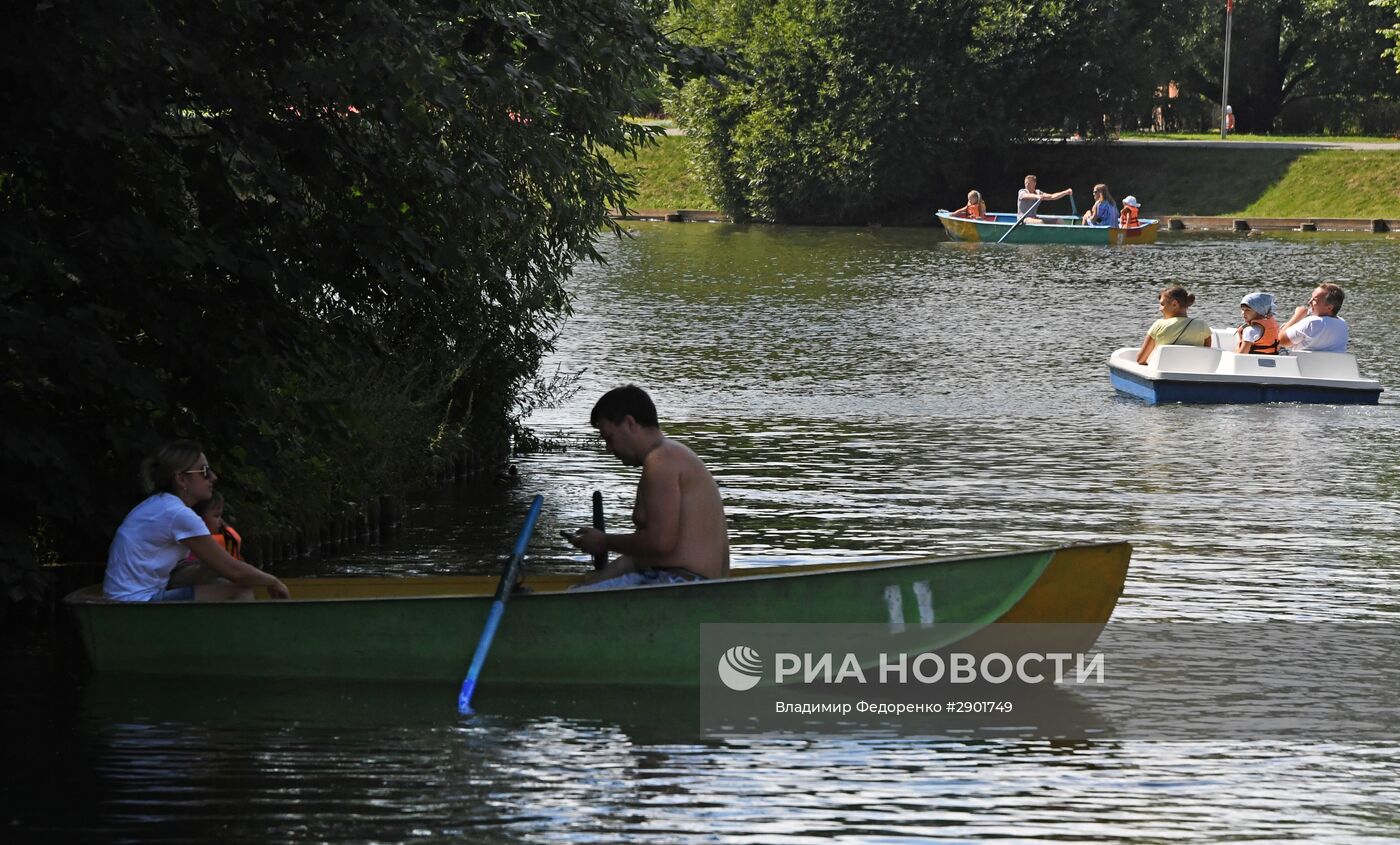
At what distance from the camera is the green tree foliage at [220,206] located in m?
9.75

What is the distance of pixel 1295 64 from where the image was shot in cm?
7100

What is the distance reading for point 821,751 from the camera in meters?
8.69

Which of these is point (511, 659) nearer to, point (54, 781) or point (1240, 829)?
point (54, 781)

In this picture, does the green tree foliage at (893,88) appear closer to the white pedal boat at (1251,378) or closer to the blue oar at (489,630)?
the white pedal boat at (1251,378)

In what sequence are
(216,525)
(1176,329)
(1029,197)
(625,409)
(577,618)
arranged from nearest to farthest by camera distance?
(625,409) < (577,618) < (216,525) < (1176,329) < (1029,197)

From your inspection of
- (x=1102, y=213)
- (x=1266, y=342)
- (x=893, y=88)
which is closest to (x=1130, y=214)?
(x=1102, y=213)

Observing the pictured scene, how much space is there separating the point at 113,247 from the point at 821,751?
431 cm

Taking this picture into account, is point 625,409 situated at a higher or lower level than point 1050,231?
lower

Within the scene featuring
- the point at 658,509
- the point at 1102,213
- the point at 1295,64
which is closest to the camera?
the point at 658,509

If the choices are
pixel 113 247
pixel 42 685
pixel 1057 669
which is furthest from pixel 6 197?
pixel 1057 669

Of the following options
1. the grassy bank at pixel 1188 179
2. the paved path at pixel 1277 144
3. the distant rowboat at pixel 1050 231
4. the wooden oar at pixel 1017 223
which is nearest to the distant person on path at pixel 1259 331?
the distant rowboat at pixel 1050 231

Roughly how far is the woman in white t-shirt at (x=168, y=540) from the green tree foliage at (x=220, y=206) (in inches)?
24.9

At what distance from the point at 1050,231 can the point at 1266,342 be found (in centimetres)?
2801

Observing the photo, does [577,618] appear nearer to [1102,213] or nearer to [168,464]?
[168,464]
